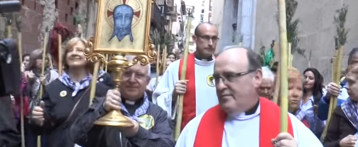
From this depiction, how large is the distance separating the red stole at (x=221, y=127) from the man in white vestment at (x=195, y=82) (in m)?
2.66

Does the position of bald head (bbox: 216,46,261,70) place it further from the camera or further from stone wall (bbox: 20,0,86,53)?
stone wall (bbox: 20,0,86,53)

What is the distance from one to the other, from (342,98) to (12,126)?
282 centimetres

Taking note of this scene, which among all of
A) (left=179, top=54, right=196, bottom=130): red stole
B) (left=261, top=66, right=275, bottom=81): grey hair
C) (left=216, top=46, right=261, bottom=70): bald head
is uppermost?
(left=216, top=46, right=261, bottom=70): bald head

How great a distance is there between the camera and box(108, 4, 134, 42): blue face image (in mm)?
4645

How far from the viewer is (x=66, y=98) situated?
217 inches

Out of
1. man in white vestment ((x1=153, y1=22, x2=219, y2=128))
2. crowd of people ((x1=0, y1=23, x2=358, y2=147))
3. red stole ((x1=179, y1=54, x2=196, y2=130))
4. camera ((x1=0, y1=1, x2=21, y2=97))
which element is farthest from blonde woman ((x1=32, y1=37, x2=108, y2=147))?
camera ((x1=0, y1=1, x2=21, y2=97))

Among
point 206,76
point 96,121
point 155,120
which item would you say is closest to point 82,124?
point 96,121

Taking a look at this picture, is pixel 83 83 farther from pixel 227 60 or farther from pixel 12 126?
pixel 227 60

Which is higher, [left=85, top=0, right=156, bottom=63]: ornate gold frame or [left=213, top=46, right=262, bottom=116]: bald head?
[left=85, top=0, right=156, bottom=63]: ornate gold frame

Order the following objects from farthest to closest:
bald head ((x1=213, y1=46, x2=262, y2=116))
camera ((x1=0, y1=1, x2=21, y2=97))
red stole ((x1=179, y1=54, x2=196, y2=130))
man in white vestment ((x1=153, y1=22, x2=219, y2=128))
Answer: red stole ((x1=179, y1=54, x2=196, y2=130)) < man in white vestment ((x1=153, y1=22, x2=219, y2=128)) < bald head ((x1=213, y1=46, x2=262, y2=116)) < camera ((x1=0, y1=1, x2=21, y2=97))

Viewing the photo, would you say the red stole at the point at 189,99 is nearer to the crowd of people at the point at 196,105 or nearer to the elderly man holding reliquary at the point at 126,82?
the crowd of people at the point at 196,105

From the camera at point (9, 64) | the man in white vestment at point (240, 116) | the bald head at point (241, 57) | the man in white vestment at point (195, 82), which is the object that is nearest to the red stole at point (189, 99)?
the man in white vestment at point (195, 82)

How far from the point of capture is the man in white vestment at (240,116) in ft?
12.0

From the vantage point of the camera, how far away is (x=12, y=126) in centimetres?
539
